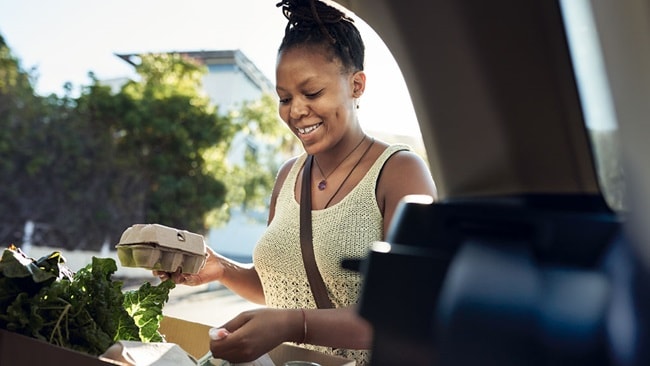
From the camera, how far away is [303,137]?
1.82m

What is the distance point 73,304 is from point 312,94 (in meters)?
0.80

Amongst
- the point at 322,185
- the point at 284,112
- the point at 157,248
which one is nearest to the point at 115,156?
the point at 322,185

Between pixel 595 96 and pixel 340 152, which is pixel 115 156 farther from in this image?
pixel 595 96

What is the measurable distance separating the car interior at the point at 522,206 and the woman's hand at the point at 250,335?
73 cm

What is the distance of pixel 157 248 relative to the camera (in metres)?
1.60

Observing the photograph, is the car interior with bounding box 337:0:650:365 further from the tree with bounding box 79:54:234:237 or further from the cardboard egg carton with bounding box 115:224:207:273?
the tree with bounding box 79:54:234:237

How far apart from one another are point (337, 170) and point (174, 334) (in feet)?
2.22

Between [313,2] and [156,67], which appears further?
[156,67]

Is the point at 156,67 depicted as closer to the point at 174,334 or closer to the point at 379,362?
the point at 174,334

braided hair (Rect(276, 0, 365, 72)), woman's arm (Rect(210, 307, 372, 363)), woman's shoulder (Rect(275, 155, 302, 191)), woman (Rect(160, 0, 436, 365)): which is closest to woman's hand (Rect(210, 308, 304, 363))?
woman's arm (Rect(210, 307, 372, 363))

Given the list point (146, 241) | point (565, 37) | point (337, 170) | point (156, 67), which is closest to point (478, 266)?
point (565, 37)

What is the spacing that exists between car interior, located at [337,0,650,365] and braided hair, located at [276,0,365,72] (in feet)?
3.79

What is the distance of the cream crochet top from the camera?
5.82ft

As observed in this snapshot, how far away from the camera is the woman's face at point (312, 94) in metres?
1.75
